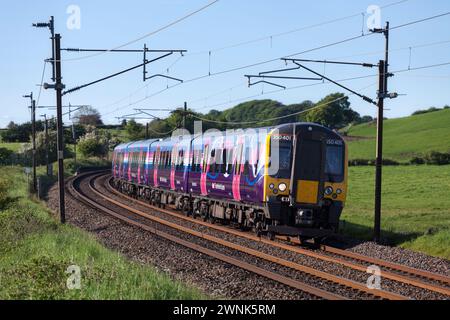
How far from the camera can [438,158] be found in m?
58.4

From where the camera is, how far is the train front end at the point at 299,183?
57.6ft

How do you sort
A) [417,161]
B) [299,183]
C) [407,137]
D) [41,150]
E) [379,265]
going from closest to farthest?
[379,265] < [299,183] < [417,161] < [41,150] < [407,137]

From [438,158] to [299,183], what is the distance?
145 ft

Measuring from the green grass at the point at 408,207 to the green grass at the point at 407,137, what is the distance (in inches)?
483

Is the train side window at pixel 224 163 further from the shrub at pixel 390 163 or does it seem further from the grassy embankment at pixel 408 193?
the shrub at pixel 390 163

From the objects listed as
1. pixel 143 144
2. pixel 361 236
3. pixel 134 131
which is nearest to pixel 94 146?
pixel 134 131

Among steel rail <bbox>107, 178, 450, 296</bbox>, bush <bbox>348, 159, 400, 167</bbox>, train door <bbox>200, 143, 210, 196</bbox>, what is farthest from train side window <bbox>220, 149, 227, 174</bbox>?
bush <bbox>348, 159, 400, 167</bbox>

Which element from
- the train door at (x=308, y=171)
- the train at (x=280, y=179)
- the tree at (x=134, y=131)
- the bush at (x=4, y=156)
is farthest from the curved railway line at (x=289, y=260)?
the tree at (x=134, y=131)

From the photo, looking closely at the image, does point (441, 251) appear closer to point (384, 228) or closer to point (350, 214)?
point (384, 228)

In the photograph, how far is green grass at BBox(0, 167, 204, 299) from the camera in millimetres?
8953

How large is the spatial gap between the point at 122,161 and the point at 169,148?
48.0 feet

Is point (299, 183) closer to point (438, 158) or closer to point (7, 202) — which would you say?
point (7, 202)

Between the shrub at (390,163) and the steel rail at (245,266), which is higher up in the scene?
the shrub at (390,163)
